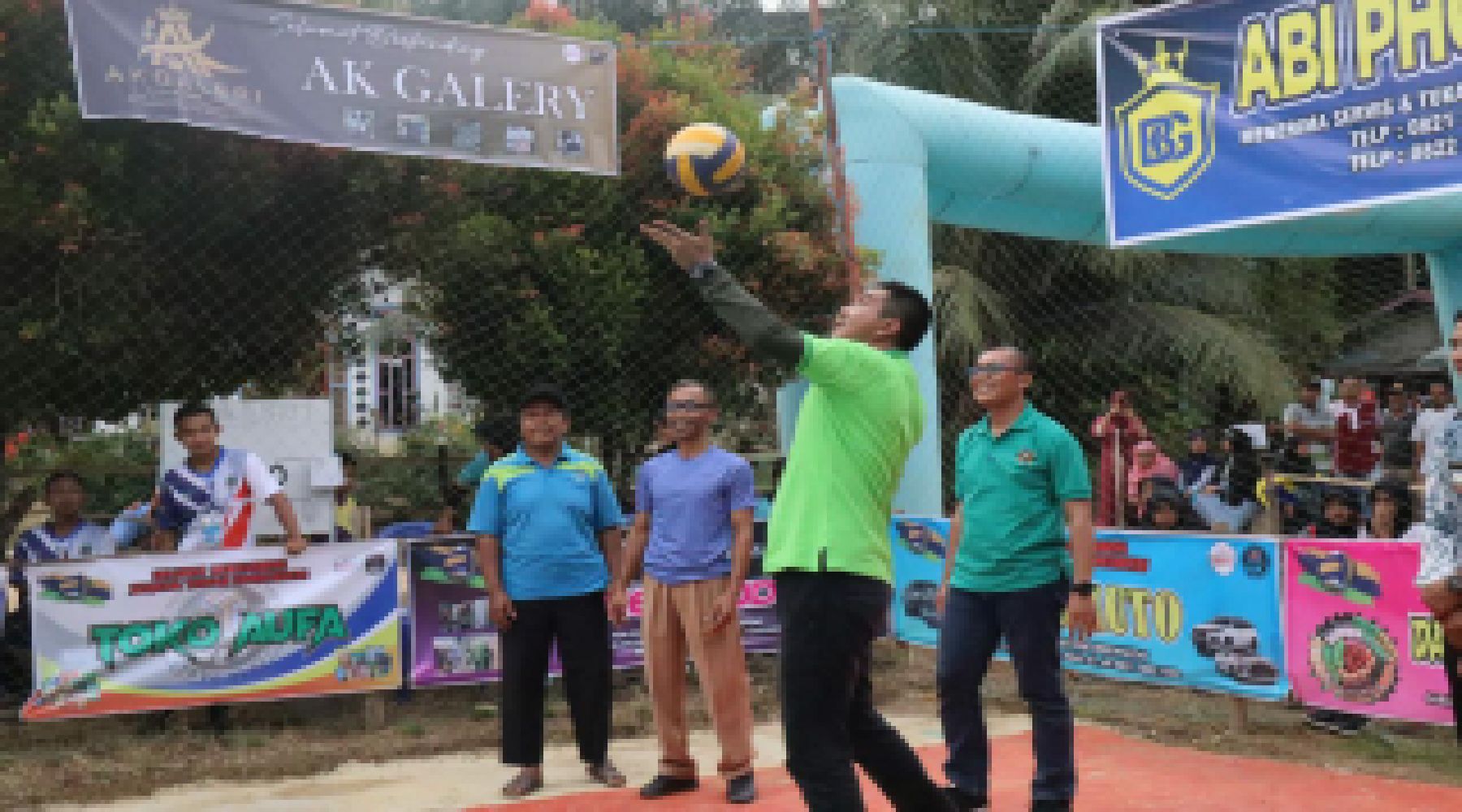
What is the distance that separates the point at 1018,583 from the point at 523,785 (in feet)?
7.48

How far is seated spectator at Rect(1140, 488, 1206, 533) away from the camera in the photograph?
→ 8.91m

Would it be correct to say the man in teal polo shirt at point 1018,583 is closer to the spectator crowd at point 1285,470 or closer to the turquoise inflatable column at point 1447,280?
the spectator crowd at point 1285,470

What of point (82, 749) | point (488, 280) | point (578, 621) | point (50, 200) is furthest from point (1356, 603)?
point (50, 200)

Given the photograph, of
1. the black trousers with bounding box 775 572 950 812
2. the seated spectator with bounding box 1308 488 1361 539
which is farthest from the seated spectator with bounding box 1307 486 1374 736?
the black trousers with bounding box 775 572 950 812

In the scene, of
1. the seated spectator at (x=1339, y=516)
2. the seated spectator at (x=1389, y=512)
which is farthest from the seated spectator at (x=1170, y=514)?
the seated spectator at (x=1389, y=512)

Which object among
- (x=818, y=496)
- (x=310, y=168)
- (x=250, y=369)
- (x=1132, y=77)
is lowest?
(x=818, y=496)

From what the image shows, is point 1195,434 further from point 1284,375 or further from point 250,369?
point 250,369

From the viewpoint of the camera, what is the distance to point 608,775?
5.77 meters

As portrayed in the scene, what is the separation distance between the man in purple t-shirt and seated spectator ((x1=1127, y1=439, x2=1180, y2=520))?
562 centimetres

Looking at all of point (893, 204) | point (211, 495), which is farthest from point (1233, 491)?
point (211, 495)

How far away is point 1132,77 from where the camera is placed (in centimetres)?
852

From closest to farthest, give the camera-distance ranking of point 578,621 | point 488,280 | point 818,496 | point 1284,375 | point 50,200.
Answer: point 818,496, point 578,621, point 50,200, point 488,280, point 1284,375

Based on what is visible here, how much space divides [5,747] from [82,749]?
15.6 inches

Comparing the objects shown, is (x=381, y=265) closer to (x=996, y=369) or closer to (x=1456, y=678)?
(x=996, y=369)
